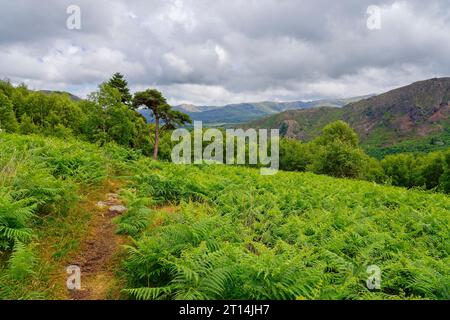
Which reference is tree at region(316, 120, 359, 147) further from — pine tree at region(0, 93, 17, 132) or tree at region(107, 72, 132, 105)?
pine tree at region(0, 93, 17, 132)

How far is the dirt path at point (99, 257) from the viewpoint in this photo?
5867mm

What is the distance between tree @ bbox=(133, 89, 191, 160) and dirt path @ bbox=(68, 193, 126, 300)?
26.5 metres

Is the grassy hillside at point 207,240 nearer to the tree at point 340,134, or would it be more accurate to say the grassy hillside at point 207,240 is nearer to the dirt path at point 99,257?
the dirt path at point 99,257

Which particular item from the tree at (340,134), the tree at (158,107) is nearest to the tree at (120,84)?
the tree at (158,107)

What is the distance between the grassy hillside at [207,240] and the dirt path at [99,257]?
0.14m

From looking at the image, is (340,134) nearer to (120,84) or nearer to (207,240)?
(120,84)

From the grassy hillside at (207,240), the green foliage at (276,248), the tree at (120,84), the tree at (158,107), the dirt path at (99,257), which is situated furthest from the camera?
the tree at (120,84)

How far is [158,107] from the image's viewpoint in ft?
119

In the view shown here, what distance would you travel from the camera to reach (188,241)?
674 cm

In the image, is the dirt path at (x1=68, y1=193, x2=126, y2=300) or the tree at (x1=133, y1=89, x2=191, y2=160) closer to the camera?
the dirt path at (x1=68, y1=193, x2=126, y2=300)

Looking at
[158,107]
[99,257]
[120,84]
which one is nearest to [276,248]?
[99,257]

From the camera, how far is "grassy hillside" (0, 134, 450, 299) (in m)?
5.27

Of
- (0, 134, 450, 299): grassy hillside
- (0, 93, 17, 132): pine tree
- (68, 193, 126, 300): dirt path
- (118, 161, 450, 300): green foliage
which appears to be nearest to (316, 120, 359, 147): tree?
(118, 161, 450, 300): green foliage
